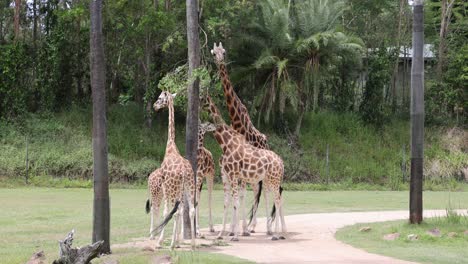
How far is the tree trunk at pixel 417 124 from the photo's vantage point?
15008 millimetres

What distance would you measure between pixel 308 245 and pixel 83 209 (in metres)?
7.99

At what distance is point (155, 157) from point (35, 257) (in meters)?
20.1

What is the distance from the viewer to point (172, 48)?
109ft

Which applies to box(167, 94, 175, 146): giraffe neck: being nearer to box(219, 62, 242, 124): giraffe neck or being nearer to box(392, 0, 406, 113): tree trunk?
box(219, 62, 242, 124): giraffe neck

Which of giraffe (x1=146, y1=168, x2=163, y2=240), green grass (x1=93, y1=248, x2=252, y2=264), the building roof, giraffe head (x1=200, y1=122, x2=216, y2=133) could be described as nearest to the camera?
green grass (x1=93, y1=248, x2=252, y2=264)

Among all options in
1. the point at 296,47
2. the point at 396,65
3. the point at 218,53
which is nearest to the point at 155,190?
the point at 218,53

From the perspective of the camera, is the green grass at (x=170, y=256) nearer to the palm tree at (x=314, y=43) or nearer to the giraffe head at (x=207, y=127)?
the giraffe head at (x=207, y=127)

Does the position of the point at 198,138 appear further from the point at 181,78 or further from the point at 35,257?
the point at 35,257

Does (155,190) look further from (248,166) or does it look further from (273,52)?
(273,52)

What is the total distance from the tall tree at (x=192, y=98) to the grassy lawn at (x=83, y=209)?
1871mm

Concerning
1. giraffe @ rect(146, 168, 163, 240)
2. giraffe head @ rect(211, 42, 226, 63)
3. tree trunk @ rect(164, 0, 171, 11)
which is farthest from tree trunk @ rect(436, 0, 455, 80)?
giraffe @ rect(146, 168, 163, 240)

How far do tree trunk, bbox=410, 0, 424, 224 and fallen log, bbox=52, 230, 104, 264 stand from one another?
24.5ft

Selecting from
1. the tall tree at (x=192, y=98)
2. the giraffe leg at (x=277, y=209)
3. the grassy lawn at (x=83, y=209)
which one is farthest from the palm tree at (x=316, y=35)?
the giraffe leg at (x=277, y=209)

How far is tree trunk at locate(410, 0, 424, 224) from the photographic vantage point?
49.2 ft
